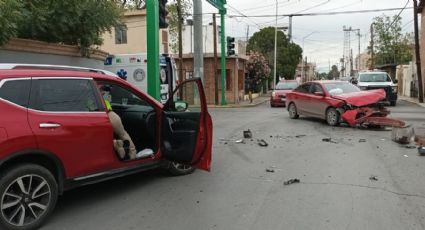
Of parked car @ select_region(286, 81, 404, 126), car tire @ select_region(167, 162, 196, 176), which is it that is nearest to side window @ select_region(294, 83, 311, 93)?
parked car @ select_region(286, 81, 404, 126)

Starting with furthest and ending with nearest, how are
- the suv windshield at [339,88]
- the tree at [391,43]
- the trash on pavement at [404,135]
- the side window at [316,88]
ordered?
1. the tree at [391,43]
2. the side window at [316,88]
3. the suv windshield at [339,88]
4. the trash on pavement at [404,135]

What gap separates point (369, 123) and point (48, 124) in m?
10.7

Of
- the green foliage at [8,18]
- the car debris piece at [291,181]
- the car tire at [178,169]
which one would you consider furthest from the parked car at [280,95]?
the car debris piece at [291,181]

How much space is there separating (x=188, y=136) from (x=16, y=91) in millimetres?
2623

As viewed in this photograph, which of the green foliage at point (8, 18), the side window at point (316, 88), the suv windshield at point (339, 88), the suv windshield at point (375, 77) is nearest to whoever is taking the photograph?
the green foliage at point (8, 18)

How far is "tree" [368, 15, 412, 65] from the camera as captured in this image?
180ft

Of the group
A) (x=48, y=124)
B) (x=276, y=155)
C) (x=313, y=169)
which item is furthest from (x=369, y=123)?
(x=48, y=124)

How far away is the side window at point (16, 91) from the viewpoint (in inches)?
203

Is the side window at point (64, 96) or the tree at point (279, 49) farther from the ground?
the tree at point (279, 49)

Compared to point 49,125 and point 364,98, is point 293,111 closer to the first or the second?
point 364,98

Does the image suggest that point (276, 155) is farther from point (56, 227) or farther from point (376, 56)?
point (376, 56)

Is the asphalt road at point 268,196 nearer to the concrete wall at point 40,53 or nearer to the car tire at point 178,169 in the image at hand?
the car tire at point 178,169

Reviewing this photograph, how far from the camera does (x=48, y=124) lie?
17.8 ft

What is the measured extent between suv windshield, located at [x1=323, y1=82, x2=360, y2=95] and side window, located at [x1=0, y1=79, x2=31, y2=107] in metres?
11.9
